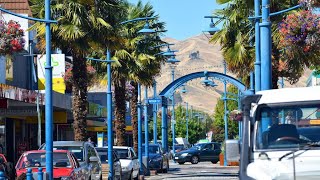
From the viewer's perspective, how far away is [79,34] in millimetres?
27391

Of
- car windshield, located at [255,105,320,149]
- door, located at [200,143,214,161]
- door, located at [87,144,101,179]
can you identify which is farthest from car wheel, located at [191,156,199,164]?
car windshield, located at [255,105,320,149]

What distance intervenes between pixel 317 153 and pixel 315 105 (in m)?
1.22

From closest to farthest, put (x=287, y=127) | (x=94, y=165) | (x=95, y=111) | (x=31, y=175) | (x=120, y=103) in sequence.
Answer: (x=287, y=127), (x=31, y=175), (x=94, y=165), (x=120, y=103), (x=95, y=111)

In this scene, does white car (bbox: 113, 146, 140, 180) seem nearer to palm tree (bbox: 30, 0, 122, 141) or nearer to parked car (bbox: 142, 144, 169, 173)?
palm tree (bbox: 30, 0, 122, 141)

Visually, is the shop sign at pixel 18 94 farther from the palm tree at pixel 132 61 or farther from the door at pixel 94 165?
the palm tree at pixel 132 61

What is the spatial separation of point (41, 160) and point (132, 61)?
1865 cm

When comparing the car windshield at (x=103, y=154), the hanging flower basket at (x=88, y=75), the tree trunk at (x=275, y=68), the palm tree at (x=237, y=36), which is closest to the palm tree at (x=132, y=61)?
the hanging flower basket at (x=88, y=75)

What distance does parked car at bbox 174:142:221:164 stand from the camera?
6153 centimetres

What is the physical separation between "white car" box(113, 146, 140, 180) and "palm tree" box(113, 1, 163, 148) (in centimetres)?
599

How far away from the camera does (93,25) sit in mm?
28328

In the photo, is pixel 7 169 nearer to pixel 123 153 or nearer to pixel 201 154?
pixel 123 153

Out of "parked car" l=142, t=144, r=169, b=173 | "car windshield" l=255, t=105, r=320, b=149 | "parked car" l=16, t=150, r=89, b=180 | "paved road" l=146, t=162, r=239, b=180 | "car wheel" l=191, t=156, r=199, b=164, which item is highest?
"car windshield" l=255, t=105, r=320, b=149

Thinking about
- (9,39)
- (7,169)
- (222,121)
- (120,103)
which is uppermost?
(9,39)

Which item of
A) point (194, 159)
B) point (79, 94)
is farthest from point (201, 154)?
point (79, 94)
